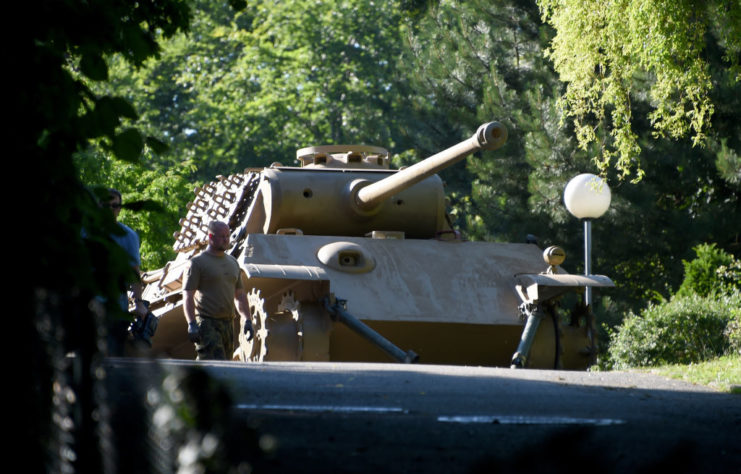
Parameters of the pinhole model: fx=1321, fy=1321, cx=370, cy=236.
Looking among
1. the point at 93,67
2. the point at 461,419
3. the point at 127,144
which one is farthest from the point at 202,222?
the point at 127,144

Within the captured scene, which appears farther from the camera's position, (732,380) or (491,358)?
(491,358)

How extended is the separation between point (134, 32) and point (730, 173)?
677 inches

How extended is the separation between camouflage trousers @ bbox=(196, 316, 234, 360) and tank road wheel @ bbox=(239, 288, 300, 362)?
0.36 m

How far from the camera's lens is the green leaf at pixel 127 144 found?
492 centimetres

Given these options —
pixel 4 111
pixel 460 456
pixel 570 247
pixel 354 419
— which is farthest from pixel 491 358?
pixel 570 247

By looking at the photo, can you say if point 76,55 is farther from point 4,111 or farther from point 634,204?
point 634,204

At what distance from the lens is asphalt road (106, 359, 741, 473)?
2.53 metres

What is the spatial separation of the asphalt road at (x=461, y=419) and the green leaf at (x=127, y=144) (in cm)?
83

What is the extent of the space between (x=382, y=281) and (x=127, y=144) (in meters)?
7.94

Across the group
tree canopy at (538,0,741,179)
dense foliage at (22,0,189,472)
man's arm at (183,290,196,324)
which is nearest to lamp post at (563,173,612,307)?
tree canopy at (538,0,741,179)

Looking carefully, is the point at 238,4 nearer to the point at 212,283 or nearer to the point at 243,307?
the point at 212,283

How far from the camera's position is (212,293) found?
11375mm

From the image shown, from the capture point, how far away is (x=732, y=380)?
1024 cm

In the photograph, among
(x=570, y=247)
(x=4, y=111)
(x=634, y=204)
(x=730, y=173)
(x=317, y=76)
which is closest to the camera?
(x=4, y=111)
